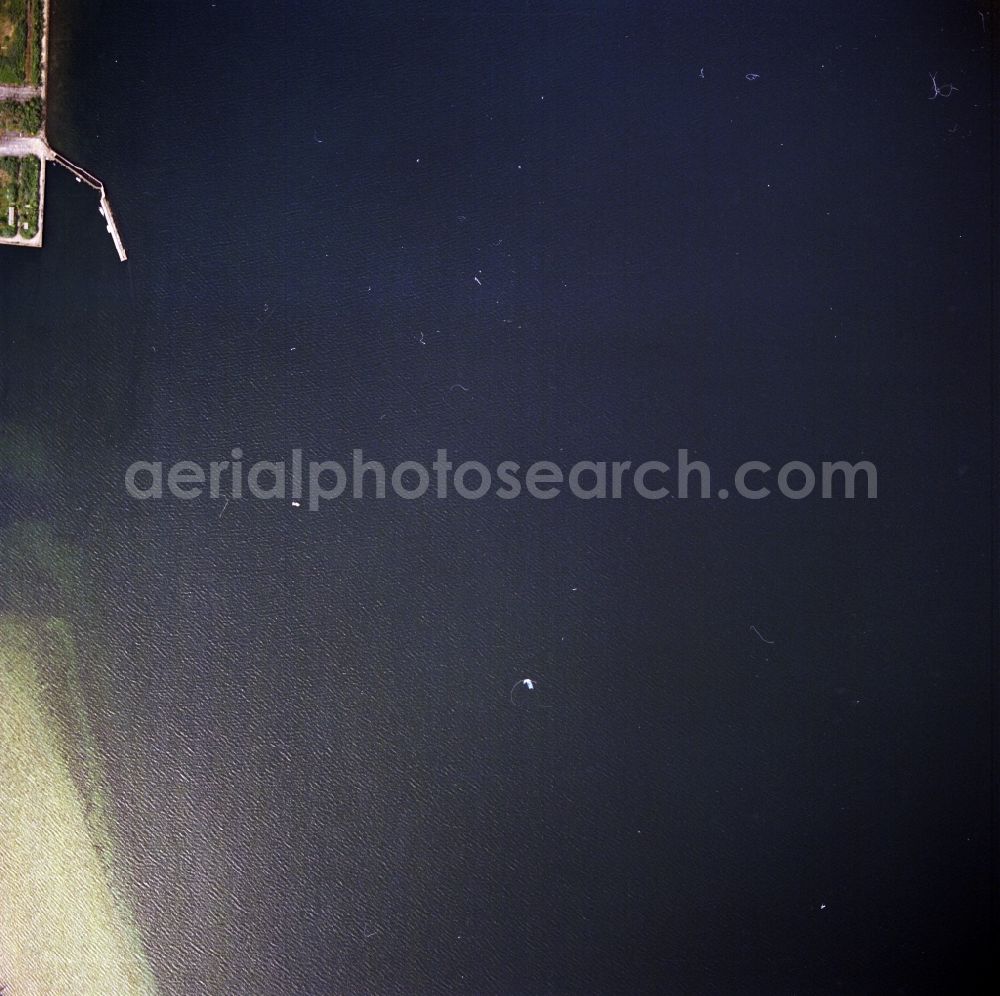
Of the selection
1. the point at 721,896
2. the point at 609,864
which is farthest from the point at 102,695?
the point at 721,896

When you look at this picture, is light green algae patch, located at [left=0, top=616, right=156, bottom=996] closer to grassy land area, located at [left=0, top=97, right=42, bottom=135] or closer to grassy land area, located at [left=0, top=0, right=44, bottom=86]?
grassy land area, located at [left=0, top=97, right=42, bottom=135]

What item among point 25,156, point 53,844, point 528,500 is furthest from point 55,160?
point 53,844

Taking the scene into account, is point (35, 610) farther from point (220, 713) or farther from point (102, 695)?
point (220, 713)

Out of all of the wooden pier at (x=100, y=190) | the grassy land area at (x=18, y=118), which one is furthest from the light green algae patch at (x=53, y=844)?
the grassy land area at (x=18, y=118)

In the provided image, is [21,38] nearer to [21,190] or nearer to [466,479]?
[21,190]

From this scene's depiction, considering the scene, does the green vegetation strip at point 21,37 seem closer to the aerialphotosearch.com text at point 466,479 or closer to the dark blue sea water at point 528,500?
the dark blue sea water at point 528,500
